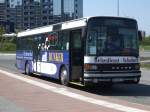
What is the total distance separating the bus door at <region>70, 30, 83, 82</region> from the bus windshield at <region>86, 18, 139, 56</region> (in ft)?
2.95

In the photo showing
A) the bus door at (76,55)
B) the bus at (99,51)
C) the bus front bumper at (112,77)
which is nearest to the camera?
the bus front bumper at (112,77)

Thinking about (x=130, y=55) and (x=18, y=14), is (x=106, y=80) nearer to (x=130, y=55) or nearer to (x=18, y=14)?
(x=130, y=55)

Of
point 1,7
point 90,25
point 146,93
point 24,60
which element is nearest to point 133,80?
point 146,93

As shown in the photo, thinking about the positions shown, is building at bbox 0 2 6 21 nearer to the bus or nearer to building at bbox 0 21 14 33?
building at bbox 0 21 14 33

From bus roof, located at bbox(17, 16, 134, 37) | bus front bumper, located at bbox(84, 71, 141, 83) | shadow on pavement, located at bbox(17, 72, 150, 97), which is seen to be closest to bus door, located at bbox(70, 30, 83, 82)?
bus roof, located at bbox(17, 16, 134, 37)

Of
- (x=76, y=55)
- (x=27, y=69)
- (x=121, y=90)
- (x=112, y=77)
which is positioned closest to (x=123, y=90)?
(x=121, y=90)

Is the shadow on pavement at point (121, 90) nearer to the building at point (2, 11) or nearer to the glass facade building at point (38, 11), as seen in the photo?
the glass facade building at point (38, 11)

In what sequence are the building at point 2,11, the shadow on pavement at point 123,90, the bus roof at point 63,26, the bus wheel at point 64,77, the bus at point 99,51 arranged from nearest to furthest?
the bus at point 99,51
the shadow on pavement at point 123,90
the bus roof at point 63,26
the bus wheel at point 64,77
the building at point 2,11

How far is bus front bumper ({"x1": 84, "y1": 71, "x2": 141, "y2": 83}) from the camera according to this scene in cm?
1712

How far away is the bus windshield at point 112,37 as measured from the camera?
17.3 meters

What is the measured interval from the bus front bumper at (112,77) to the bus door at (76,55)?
1077 mm

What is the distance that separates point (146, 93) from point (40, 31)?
7627 millimetres

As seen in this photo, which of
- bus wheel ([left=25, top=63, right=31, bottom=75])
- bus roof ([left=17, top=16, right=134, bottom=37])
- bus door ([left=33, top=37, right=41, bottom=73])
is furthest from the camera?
bus wheel ([left=25, top=63, right=31, bottom=75])

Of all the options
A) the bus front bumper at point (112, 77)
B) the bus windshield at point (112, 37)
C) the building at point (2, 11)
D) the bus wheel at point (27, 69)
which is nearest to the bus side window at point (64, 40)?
the bus windshield at point (112, 37)
